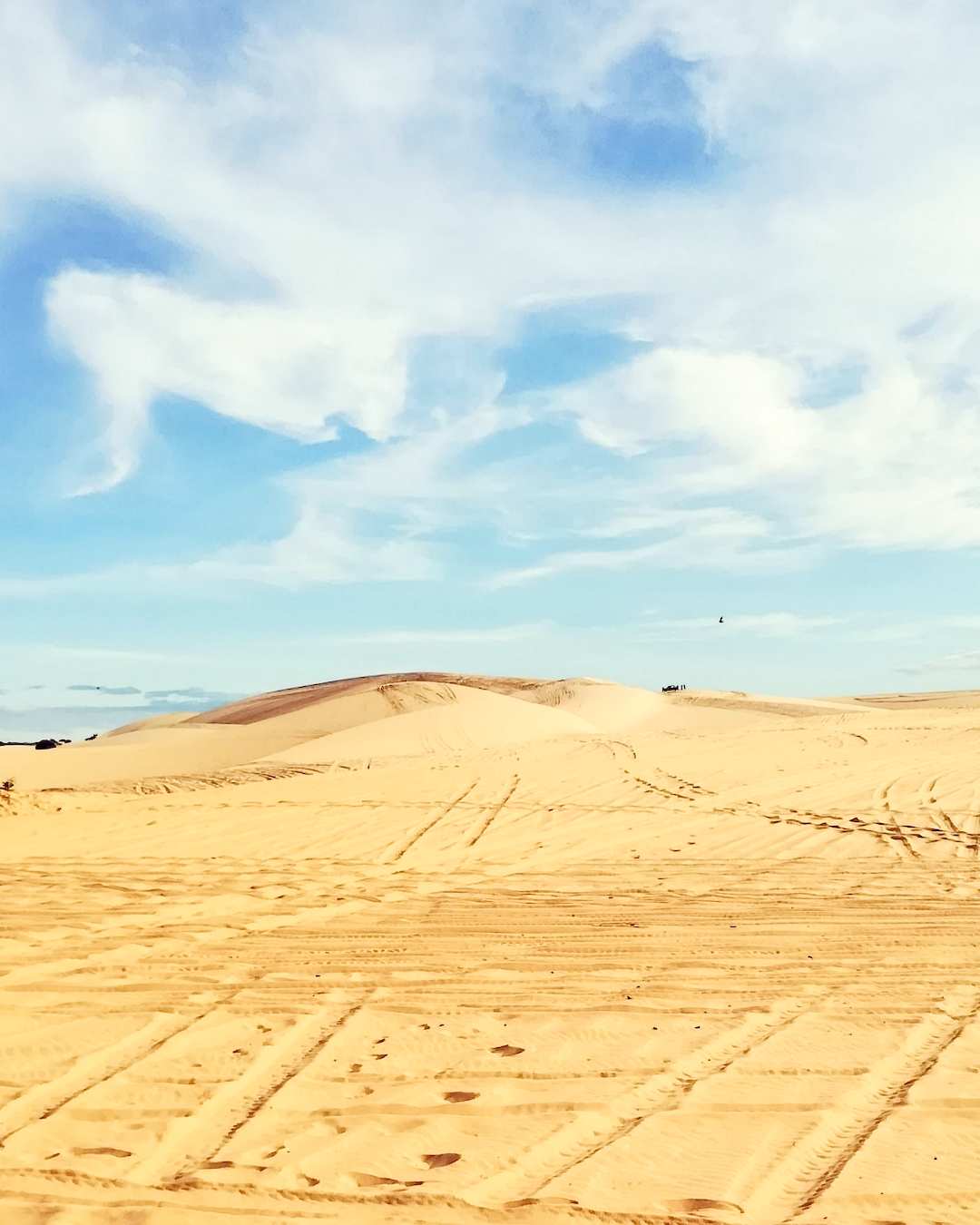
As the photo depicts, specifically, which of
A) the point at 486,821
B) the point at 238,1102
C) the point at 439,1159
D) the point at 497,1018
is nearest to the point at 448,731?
the point at 486,821

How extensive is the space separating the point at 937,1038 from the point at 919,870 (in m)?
4.66

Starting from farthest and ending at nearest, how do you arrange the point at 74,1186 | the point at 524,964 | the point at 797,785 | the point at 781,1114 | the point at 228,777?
the point at 228,777 → the point at 797,785 → the point at 524,964 → the point at 781,1114 → the point at 74,1186

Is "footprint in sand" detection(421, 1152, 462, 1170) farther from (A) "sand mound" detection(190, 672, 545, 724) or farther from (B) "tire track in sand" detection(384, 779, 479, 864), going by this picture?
(A) "sand mound" detection(190, 672, 545, 724)

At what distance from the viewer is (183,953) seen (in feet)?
21.6

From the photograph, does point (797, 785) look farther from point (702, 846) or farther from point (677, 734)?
point (677, 734)

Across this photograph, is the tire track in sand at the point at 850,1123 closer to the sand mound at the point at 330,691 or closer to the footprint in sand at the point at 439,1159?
the footprint in sand at the point at 439,1159

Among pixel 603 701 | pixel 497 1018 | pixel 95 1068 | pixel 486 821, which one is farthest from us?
pixel 603 701

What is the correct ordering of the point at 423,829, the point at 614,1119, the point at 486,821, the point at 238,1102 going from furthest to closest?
1. the point at 486,821
2. the point at 423,829
3. the point at 238,1102
4. the point at 614,1119

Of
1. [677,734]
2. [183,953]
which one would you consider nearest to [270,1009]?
[183,953]

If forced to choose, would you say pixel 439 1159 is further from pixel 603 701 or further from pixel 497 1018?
pixel 603 701

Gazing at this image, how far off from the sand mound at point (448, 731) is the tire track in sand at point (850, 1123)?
18.4m

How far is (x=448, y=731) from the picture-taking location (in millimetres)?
27375

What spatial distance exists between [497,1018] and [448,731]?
22.2 meters

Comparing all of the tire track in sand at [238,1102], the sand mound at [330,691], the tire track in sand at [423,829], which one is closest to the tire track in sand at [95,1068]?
the tire track in sand at [238,1102]
